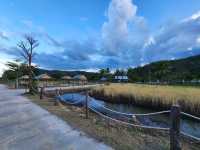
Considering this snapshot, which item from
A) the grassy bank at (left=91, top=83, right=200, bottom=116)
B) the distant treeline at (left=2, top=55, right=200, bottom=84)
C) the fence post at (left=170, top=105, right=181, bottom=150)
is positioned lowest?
the grassy bank at (left=91, top=83, right=200, bottom=116)

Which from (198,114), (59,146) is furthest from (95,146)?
(198,114)

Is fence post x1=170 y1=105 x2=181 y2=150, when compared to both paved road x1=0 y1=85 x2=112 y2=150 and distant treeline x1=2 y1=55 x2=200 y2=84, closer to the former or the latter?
paved road x1=0 y1=85 x2=112 y2=150

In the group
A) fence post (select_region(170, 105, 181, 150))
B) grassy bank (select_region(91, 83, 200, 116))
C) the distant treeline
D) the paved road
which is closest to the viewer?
fence post (select_region(170, 105, 181, 150))

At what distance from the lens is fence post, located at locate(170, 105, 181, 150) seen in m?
3.54

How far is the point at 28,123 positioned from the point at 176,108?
5.02 m

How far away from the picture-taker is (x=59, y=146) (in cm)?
416

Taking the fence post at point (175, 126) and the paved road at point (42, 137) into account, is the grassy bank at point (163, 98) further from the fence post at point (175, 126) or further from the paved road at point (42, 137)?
the paved road at point (42, 137)

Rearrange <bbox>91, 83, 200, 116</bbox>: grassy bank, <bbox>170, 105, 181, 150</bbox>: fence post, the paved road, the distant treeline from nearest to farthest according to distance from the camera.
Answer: <bbox>170, 105, 181, 150</bbox>: fence post → the paved road → <bbox>91, 83, 200, 116</bbox>: grassy bank → the distant treeline

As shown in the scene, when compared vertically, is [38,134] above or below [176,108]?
below

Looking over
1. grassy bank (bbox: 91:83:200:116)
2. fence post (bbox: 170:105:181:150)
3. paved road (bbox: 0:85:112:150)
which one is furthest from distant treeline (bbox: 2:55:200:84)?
fence post (bbox: 170:105:181:150)

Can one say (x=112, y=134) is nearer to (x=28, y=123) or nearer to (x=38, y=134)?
(x=38, y=134)

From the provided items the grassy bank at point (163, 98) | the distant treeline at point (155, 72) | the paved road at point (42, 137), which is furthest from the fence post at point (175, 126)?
the distant treeline at point (155, 72)

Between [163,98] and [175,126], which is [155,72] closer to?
[163,98]

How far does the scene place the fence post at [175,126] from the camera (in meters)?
3.54
